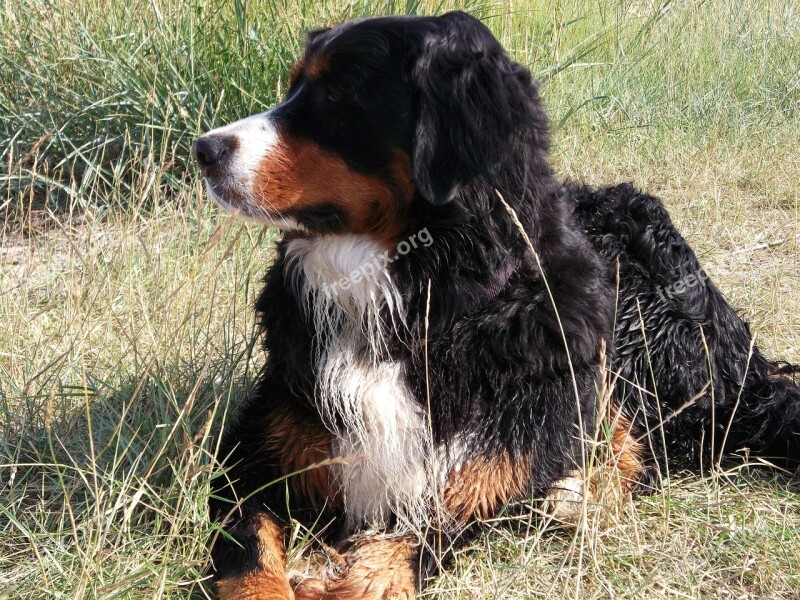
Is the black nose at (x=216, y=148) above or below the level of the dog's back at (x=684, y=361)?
above

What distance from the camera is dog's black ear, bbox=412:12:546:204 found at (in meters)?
2.27

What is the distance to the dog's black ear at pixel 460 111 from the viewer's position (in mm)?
2270

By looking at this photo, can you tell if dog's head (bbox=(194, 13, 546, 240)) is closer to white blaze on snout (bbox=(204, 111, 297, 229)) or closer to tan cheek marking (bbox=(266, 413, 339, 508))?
white blaze on snout (bbox=(204, 111, 297, 229))

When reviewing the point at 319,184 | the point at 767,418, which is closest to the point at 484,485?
the point at 319,184

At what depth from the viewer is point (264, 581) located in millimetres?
2213

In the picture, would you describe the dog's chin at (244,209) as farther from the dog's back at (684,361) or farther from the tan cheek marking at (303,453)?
the dog's back at (684,361)

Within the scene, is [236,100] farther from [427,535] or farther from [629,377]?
[427,535]

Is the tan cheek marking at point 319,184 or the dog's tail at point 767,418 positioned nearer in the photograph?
the tan cheek marking at point 319,184

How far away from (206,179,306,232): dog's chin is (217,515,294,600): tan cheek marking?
82 cm

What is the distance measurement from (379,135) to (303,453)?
903 millimetres

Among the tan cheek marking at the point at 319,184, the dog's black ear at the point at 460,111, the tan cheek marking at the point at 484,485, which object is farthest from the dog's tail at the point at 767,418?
the tan cheek marking at the point at 319,184

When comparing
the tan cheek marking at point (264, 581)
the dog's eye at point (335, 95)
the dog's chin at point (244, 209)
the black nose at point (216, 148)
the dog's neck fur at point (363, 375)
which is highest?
the dog's eye at point (335, 95)

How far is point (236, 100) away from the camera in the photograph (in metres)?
5.00

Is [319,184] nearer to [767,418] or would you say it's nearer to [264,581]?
[264,581]
